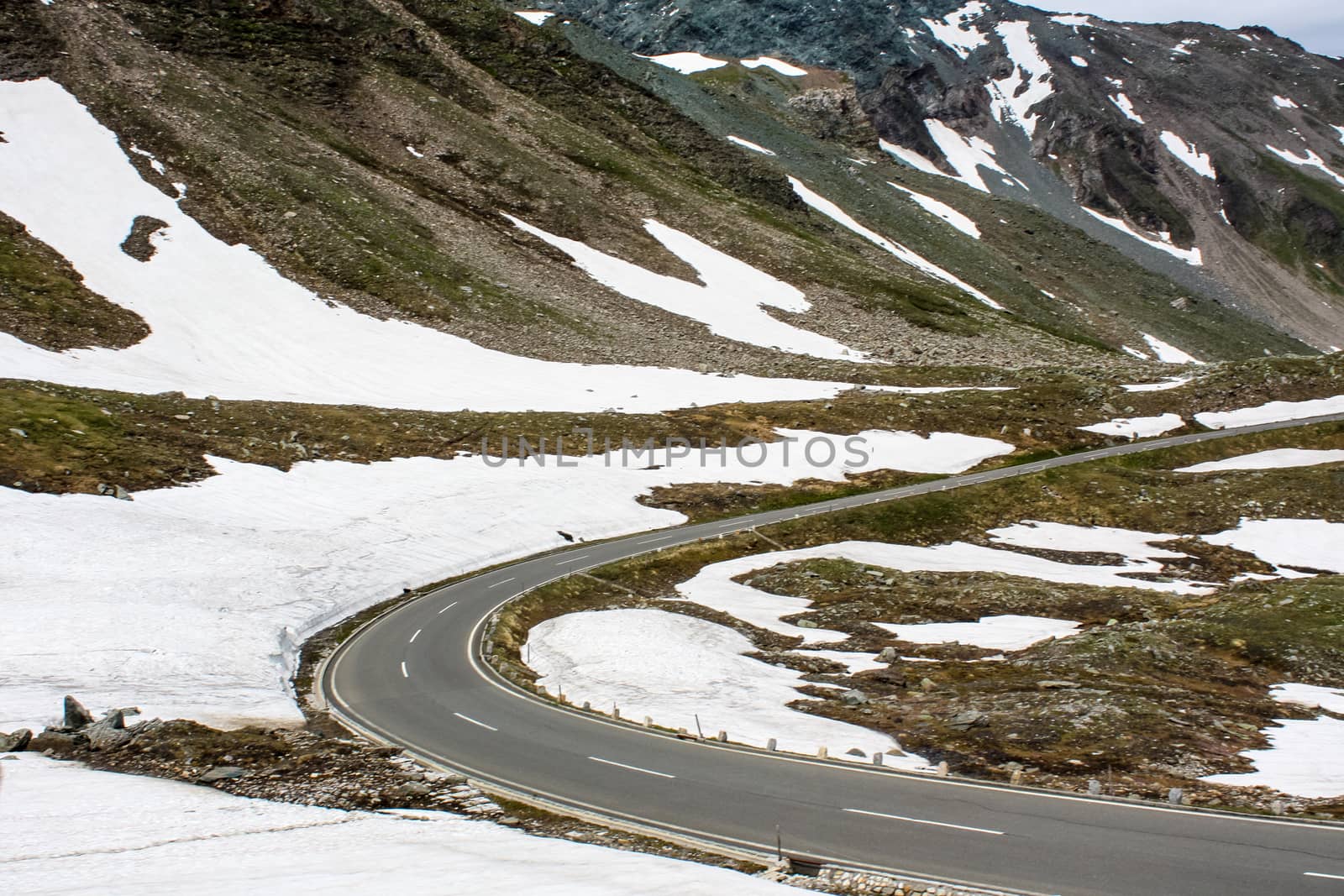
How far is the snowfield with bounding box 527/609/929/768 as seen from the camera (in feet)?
74.5

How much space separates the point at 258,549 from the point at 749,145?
112 metres

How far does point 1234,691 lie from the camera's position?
85.3 ft

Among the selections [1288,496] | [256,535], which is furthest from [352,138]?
[1288,496]

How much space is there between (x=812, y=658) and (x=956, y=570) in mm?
13957

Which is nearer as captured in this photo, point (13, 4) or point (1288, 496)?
point (1288, 496)

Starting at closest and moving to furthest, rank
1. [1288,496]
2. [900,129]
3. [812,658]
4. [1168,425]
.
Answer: [812,658], [1288,496], [1168,425], [900,129]

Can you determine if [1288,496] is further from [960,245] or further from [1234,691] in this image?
[960,245]

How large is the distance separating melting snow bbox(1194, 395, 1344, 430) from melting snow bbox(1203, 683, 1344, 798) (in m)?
47.6

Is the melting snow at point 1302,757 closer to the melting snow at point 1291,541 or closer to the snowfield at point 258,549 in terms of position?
the melting snow at point 1291,541

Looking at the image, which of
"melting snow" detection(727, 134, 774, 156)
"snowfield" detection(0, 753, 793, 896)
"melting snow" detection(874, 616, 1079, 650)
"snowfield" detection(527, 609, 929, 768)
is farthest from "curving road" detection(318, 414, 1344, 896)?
"melting snow" detection(727, 134, 774, 156)

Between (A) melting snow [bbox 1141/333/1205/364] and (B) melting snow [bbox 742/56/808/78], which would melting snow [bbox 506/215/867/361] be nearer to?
(A) melting snow [bbox 1141/333/1205/364]

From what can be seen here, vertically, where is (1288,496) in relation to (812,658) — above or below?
above

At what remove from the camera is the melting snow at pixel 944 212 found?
137 m

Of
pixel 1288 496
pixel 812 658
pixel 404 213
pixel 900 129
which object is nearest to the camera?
pixel 812 658
